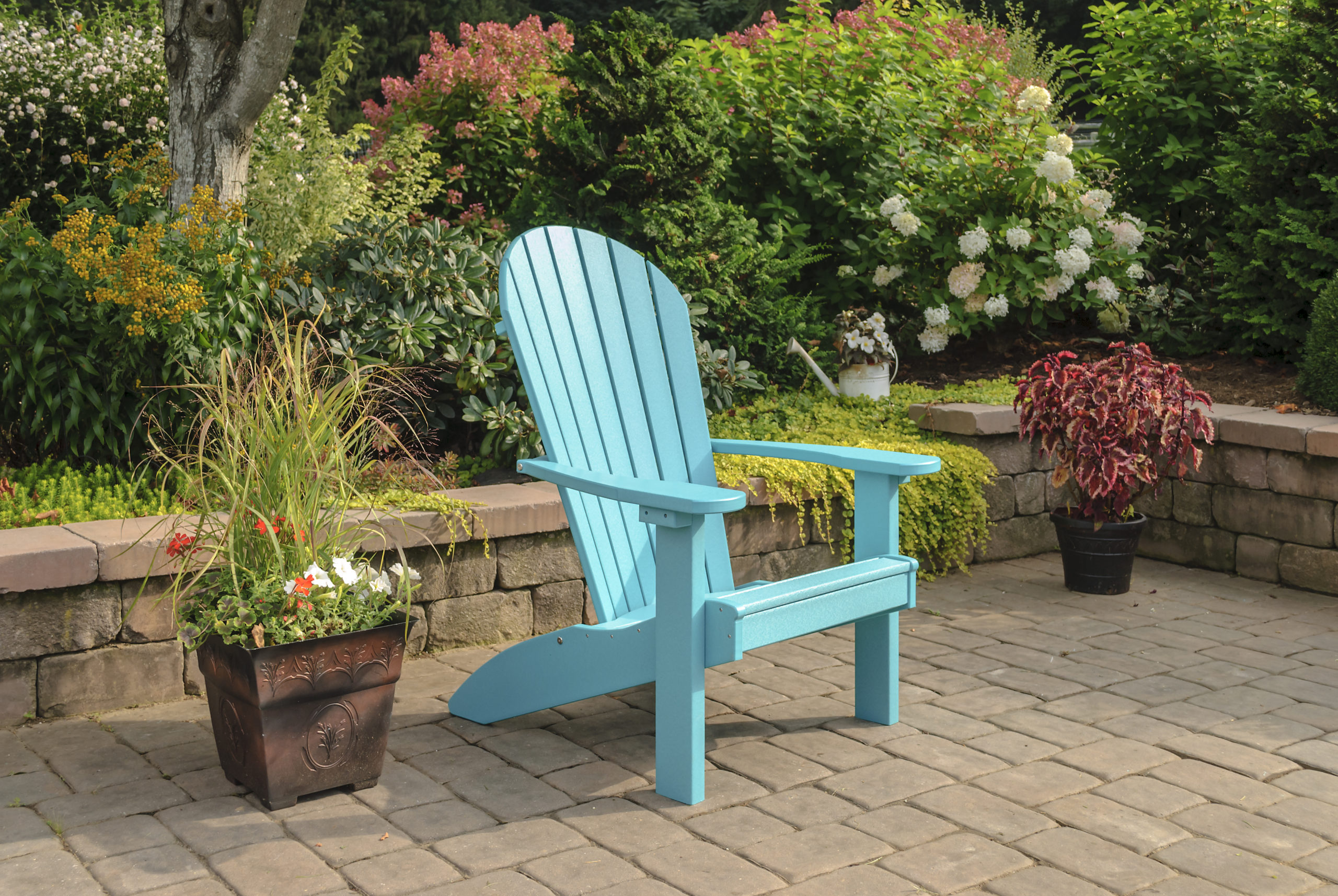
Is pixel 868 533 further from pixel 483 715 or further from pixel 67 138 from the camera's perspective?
pixel 67 138

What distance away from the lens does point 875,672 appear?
2.97 metres

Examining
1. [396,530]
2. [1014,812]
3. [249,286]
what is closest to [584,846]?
[1014,812]

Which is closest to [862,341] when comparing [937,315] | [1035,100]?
[937,315]

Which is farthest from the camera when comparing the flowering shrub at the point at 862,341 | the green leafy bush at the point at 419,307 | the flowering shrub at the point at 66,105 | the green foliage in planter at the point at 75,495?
the flowering shrub at the point at 66,105

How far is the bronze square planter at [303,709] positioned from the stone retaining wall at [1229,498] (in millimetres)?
2738

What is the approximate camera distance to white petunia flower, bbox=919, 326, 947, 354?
5562mm

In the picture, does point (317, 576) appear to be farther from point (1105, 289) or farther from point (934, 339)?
point (1105, 289)

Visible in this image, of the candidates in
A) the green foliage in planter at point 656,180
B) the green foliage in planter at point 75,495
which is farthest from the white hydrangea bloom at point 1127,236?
the green foliage in planter at point 75,495

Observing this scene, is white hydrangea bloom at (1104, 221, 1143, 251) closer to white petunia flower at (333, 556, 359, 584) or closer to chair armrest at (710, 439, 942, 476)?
chair armrest at (710, 439, 942, 476)

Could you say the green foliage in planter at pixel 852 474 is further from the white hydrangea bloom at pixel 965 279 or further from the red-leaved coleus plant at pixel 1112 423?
the white hydrangea bloom at pixel 965 279

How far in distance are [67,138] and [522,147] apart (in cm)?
231

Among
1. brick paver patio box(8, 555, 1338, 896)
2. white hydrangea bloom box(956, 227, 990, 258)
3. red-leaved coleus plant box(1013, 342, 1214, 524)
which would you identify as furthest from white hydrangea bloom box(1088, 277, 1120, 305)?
brick paver patio box(8, 555, 1338, 896)

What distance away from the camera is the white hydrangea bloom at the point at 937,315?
17.8ft

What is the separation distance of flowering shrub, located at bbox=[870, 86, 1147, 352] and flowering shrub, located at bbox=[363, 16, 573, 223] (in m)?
2.01
